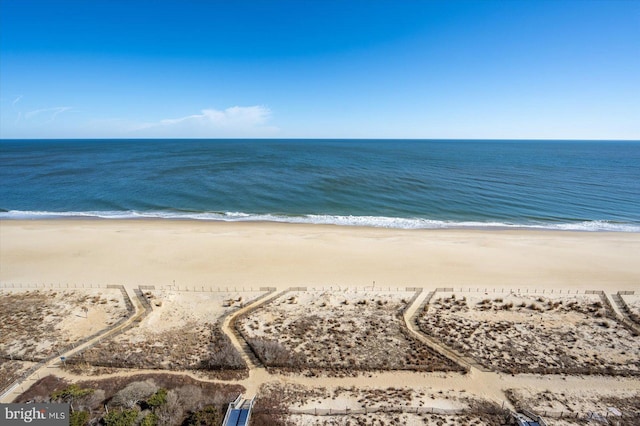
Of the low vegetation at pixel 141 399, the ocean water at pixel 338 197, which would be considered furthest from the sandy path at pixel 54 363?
the ocean water at pixel 338 197

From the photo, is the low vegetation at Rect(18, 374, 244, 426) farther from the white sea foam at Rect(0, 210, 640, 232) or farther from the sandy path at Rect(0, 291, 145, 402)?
the white sea foam at Rect(0, 210, 640, 232)

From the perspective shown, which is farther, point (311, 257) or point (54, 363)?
point (311, 257)

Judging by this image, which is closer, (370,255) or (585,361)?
(585,361)

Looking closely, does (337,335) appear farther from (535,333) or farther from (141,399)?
(535,333)

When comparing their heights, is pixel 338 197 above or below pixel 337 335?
above

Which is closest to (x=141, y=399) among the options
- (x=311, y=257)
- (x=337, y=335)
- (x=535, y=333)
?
(x=337, y=335)

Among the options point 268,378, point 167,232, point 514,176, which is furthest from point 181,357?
point 514,176

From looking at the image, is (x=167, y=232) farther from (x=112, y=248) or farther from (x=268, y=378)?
(x=268, y=378)

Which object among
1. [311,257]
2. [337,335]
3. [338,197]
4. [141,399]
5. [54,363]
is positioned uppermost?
[338,197]
